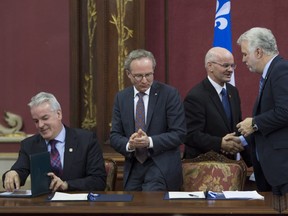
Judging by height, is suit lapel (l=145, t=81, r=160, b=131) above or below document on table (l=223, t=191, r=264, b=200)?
above

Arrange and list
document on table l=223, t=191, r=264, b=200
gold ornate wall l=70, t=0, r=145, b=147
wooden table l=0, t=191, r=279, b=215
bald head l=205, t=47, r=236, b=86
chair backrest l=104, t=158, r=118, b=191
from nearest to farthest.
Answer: wooden table l=0, t=191, r=279, b=215 → document on table l=223, t=191, r=264, b=200 → chair backrest l=104, t=158, r=118, b=191 → bald head l=205, t=47, r=236, b=86 → gold ornate wall l=70, t=0, r=145, b=147

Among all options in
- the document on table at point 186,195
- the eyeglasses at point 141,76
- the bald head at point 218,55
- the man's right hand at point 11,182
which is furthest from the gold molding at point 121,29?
the document on table at point 186,195

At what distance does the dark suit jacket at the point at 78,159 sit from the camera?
4.13m

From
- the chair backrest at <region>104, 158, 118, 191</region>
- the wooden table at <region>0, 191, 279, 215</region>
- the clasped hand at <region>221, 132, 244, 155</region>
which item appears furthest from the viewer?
the clasped hand at <region>221, 132, 244, 155</region>

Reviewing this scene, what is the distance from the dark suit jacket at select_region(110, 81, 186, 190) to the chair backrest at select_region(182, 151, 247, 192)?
0.09 metres

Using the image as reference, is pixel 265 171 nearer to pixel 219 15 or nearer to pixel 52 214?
pixel 52 214

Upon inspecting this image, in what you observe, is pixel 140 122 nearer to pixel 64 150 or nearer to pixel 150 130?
pixel 150 130

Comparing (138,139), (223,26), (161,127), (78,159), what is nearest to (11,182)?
(78,159)

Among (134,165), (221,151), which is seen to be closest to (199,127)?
(221,151)

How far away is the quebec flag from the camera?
5477 millimetres

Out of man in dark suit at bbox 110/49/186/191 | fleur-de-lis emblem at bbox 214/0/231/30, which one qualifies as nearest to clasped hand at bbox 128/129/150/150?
man in dark suit at bbox 110/49/186/191

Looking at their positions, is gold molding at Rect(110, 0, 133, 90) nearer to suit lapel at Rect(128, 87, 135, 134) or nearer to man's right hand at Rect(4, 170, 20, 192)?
suit lapel at Rect(128, 87, 135, 134)

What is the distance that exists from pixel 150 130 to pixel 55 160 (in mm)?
682

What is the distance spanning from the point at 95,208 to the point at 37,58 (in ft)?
9.75
